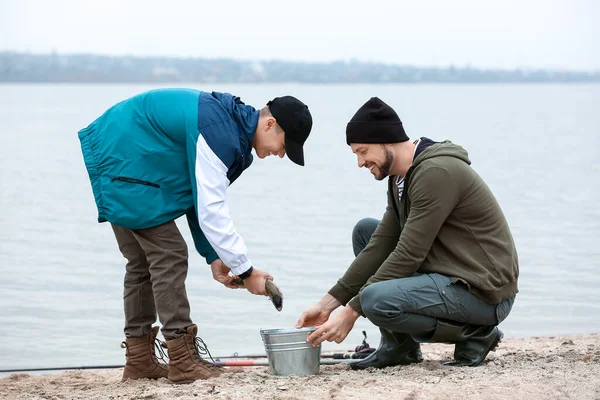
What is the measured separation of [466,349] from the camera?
5145 mm

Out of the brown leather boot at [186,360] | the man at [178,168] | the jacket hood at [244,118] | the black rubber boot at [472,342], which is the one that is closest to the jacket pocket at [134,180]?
the man at [178,168]

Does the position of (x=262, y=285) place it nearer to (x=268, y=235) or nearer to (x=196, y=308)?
(x=196, y=308)

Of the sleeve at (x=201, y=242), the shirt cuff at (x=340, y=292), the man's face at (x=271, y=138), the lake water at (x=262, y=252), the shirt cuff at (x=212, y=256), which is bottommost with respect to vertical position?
the lake water at (x=262, y=252)

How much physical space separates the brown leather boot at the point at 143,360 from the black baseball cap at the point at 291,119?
1.26 m

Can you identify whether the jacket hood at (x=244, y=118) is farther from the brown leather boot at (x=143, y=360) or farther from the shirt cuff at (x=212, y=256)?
the brown leather boot at (x=143, y=360)

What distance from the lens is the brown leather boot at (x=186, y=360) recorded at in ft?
16.6

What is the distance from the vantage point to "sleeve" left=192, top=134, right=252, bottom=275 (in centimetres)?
480

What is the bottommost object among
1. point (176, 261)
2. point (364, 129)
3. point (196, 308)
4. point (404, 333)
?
point (196, 308)

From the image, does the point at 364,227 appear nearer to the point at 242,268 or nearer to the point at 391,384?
the point at 242,268

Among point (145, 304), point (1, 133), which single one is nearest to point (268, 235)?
point (145, 304)

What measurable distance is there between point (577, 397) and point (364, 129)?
161 cm

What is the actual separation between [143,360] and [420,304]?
1540 mm

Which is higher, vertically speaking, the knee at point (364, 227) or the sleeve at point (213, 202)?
the sleeve at point (213, 202)

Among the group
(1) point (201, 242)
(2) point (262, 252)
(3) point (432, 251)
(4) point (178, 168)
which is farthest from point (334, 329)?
(2) point (262, 252)
